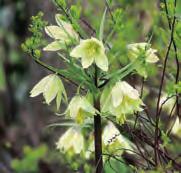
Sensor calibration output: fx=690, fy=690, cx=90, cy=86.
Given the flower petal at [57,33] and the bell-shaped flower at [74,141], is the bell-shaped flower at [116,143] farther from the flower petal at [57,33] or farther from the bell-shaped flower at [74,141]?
the flower petal at [57,33]

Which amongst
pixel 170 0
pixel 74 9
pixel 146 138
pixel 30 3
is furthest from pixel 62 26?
pixel 30 3

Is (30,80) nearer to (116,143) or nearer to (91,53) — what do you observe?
(116,143)

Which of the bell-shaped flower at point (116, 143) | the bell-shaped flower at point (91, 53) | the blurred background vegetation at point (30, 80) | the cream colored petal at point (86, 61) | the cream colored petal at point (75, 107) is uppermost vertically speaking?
the bell-shaped flower at point (91, 53)

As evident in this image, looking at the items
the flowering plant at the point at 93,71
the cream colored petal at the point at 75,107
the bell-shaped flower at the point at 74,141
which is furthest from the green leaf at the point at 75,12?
the bell-shaped flower at the point at 74,141

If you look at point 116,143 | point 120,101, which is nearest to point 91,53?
point 120,101

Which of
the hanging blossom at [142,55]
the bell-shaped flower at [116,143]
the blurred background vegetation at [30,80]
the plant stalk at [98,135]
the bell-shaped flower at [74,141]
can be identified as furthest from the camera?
the blurred background vegetation at [30,80]

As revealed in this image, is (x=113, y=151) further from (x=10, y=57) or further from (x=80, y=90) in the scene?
(x=10, y=57)
